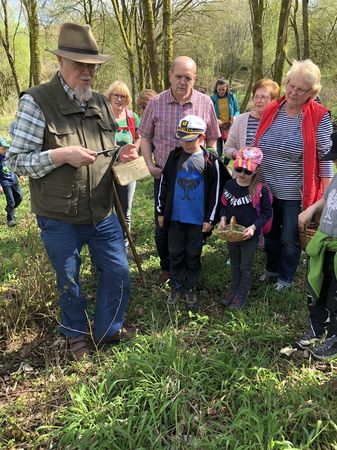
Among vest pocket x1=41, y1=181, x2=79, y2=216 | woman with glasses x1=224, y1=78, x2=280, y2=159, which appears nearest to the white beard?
vest pocket x1=41, y1=181, x2=79, y2=216

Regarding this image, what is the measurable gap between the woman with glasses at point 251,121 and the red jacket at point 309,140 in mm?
476

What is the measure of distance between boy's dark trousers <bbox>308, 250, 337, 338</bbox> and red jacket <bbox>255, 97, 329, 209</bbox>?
826mm

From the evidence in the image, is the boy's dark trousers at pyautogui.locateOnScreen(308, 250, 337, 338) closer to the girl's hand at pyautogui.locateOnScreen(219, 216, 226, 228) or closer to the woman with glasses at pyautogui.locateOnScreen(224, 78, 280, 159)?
the girl's hand at pyautogui.locateOnScreen(219, 216, 226, 228)

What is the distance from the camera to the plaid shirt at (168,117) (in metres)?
3.64

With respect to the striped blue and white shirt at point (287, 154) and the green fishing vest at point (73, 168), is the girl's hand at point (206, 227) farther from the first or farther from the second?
the green fishing vest at point (73, 168)

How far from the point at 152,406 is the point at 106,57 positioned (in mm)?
2370

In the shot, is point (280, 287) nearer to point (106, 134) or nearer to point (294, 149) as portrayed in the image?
point (294, 149)

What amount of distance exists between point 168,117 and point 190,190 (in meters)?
0.77

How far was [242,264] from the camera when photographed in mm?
3568

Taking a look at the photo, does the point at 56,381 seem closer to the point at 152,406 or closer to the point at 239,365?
the point at 152,406

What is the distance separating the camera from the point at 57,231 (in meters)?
2.72

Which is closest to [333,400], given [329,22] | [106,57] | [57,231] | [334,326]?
[334,326]

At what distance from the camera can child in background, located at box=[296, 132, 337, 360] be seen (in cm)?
263

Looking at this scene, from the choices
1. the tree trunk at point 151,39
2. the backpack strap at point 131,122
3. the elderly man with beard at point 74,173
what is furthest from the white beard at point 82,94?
the tree trunk at point 151,39
